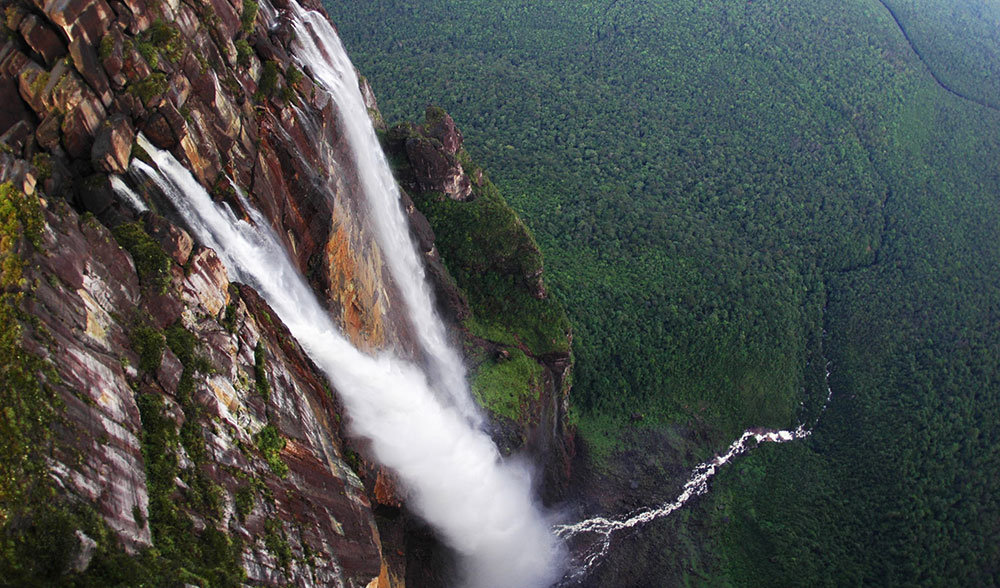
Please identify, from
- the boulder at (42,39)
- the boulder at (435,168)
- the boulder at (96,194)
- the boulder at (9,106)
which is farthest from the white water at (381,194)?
the boulder at (9,106)

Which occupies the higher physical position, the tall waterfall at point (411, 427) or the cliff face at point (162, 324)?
the cliff face at point (162, 324)

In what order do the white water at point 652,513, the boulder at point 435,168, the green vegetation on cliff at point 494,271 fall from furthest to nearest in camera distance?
the green vegetation on cliff at point 494,271 < the boulder at point 435,168 < the white water at point 652,513

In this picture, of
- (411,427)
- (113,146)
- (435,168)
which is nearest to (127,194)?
(113,146)

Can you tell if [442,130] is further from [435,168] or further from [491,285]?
[491,285]

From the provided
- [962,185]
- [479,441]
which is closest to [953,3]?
[962,185]

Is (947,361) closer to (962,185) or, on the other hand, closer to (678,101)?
(962,185)

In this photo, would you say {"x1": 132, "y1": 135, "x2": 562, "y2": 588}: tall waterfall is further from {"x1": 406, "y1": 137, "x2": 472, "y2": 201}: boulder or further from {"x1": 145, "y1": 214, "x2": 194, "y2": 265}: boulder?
{"x1": 406, "y1": 137, "x2": 472, "y2": 201}: boulder

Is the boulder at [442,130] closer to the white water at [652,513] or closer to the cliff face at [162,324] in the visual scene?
the cliff face at [162,324]
